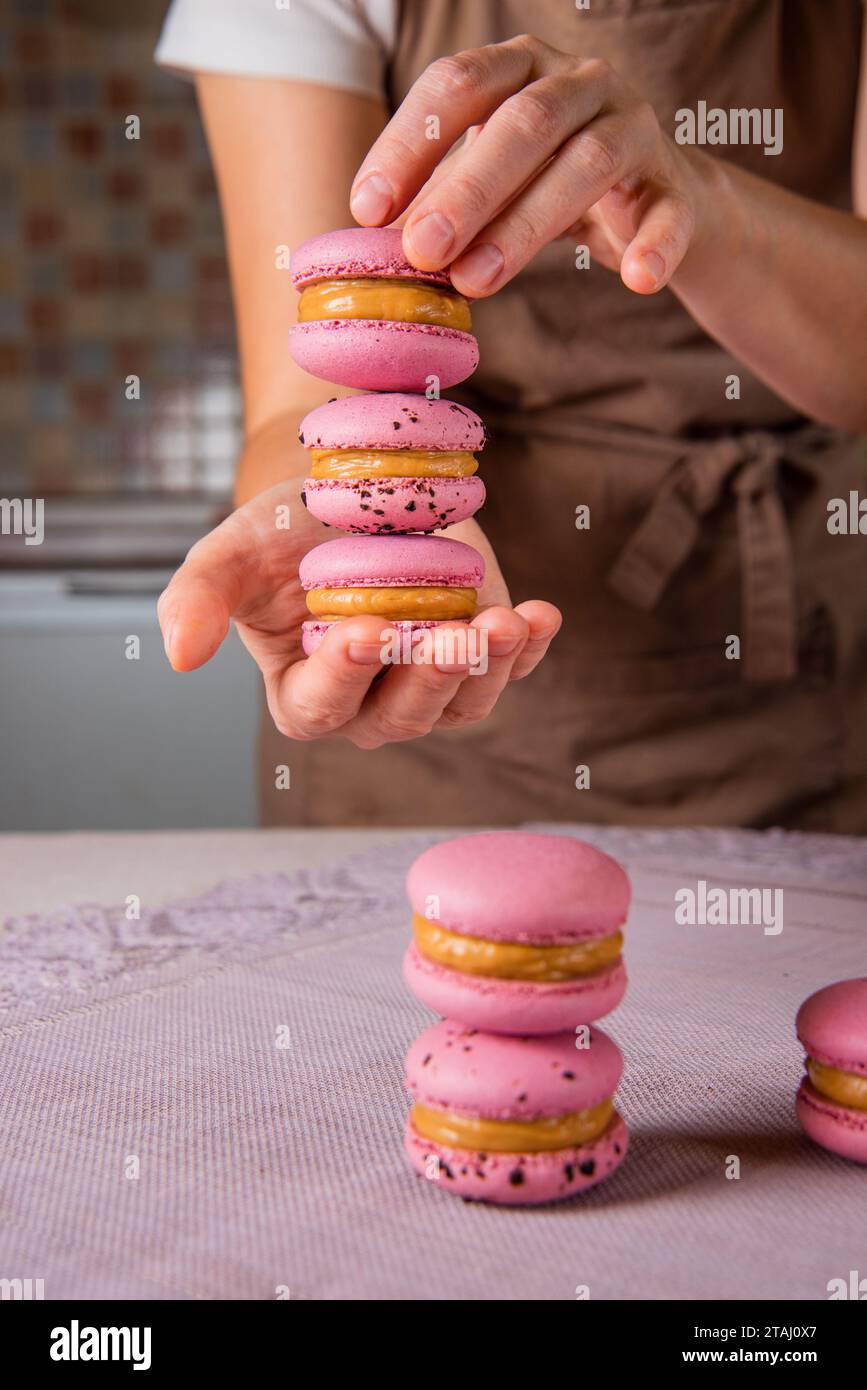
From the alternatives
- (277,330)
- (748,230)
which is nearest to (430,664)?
(748,230)

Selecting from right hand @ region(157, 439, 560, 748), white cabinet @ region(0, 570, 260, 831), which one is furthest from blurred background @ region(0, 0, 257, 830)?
right hand @ region(157, 439, 560, 748)

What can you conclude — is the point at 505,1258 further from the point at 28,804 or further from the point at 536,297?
the point at 28,804

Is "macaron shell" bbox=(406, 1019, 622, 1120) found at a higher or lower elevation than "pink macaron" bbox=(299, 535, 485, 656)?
lower

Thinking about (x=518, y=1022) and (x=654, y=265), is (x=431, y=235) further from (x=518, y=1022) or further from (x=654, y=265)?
(x=518, y=1022)

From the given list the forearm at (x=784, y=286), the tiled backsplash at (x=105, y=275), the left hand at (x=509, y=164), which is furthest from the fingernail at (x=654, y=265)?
the tiled backsplash at (x=105, y=275)

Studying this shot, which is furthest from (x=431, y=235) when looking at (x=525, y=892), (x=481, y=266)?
(x=525, y=892)

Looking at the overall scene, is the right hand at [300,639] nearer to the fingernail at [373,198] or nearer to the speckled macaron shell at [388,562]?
the speckled macaron shell at [388,562]

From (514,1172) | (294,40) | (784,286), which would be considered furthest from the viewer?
(294,40)

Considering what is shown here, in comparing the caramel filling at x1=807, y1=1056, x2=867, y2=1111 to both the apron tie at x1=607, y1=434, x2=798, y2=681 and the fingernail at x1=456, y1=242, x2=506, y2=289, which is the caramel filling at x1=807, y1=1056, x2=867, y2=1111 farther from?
the apron tie at x1=607, y1=434, x2=798, y2=681
